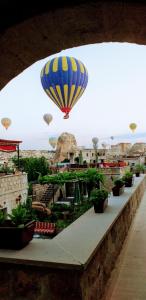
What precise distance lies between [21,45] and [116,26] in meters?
0.79

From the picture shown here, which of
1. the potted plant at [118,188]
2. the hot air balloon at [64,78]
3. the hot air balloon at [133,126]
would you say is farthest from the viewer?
the hot air balloon at [133,126]

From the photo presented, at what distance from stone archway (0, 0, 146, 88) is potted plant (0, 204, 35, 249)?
1289mm

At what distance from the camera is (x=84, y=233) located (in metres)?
3.23

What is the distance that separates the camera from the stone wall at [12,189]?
12992mm

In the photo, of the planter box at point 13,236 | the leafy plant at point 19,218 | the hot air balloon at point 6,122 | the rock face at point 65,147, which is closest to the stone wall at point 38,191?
the hot air balloon at point 6,122

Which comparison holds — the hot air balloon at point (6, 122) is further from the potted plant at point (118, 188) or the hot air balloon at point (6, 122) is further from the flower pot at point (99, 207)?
the flower pot at point (99, 207)

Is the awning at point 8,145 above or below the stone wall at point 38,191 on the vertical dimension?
above

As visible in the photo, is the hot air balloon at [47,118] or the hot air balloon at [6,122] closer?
the hot air balloon at [6,122]

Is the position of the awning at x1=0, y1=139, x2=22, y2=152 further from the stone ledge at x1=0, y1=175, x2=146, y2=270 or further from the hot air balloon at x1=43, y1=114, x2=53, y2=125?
the hot air balloon at x1=43, y1=114, x2=53, y2=125

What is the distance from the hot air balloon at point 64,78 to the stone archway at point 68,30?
14767mm

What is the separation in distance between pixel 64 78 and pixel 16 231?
15.3m

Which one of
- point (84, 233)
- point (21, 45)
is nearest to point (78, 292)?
point (84, 233)

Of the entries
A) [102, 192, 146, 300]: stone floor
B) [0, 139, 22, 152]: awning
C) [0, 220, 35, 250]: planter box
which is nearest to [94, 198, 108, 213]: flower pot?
[102, 192, 146, 300]: stone floor

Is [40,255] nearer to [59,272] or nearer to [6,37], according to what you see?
[59,272]
